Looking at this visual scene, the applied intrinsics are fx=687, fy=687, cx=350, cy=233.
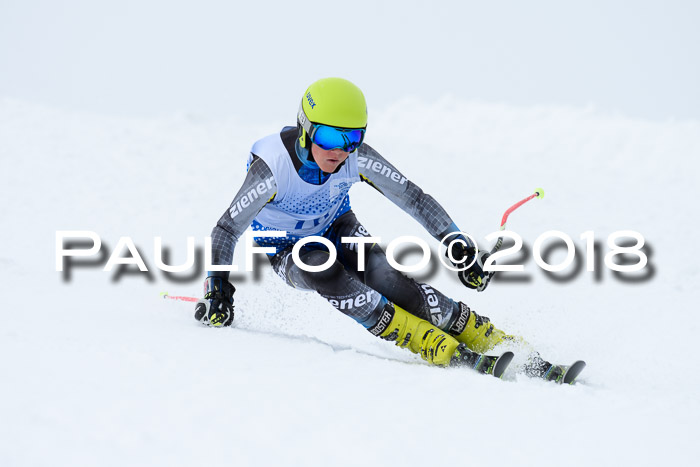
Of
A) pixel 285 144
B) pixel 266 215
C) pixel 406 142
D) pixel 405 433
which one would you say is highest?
pixel 406 142

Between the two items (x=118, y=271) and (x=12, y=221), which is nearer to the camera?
(x=118, y=271)

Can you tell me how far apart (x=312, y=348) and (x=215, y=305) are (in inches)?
26.8

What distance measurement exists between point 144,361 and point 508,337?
2.07 meters

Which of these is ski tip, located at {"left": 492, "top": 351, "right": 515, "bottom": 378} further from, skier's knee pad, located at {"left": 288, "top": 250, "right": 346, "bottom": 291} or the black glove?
skier's knee pad, located at {"left": 288, "top": 250, "right": 346, "bottom": 291}

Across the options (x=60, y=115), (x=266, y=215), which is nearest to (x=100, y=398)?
(x=266, y=215)

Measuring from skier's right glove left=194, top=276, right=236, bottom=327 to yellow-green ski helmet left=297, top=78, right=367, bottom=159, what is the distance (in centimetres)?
96

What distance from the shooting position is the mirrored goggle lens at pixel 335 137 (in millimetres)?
3719

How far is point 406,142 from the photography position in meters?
13.4

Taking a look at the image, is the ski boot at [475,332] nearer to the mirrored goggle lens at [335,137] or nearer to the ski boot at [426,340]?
the ski boot at [426,340]

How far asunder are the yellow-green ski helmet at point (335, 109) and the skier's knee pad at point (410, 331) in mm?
956

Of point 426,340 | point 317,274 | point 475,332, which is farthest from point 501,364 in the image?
point 317,274

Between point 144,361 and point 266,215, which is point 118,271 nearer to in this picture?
point 266,215

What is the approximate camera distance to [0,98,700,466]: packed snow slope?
7.67ft

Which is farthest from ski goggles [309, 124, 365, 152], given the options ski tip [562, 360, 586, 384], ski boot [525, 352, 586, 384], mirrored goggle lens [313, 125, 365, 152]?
ski tip [562, 360, 586, 384]
